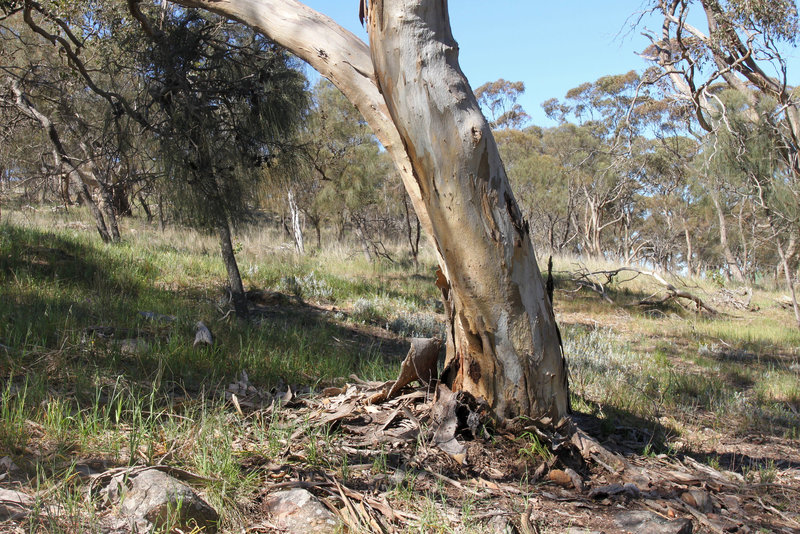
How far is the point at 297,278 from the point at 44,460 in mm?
6399

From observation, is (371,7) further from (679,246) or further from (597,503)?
(679,246)

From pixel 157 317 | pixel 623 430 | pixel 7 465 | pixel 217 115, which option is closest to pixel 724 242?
pixel 217 115

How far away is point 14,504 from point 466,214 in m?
2.06

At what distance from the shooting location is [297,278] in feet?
28.8

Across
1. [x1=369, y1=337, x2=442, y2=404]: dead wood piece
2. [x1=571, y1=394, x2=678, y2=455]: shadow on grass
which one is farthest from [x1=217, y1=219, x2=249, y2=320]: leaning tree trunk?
[x1=571, y1=394, x2=678, y2=455]: shadow on grass

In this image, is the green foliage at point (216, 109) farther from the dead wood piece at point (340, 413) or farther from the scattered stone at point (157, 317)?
the dead wood piece at point (340, 413)

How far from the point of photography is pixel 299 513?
7.31 feet

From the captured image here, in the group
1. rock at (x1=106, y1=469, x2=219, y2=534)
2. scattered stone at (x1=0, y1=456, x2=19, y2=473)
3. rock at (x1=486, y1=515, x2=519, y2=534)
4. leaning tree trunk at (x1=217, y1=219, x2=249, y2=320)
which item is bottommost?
rock at (x1=486, y1=515, x2=519, y2=534)

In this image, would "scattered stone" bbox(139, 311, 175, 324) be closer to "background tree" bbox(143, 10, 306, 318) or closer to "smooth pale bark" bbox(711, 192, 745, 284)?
"background tree" bbox(143, 10, 306, 318)

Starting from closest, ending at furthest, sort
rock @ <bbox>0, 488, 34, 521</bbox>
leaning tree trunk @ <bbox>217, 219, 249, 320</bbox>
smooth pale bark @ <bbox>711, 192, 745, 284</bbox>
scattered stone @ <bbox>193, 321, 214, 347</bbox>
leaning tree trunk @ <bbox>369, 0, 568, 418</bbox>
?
rock @ <bbox>0, 488, 34, 521</bbox> → leaning tree trunk @ <bbox>369, 0, 568, 418</bbox> → scattered stone @ <bbox>193, 321, 214, 347</bbox> → leaning tree trunk @ <bbox>217, 219, 249, 320</bbox> → smooth pale bark @ <bbox>711, 192, 745, 284</bbox>

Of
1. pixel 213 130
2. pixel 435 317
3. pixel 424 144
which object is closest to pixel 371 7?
pixel 424 144

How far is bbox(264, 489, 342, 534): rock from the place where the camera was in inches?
85.4

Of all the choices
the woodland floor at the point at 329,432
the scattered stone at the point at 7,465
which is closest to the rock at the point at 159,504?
the woodland floor at the point at 329,432

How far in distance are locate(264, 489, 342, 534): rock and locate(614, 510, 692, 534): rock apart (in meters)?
1.13
